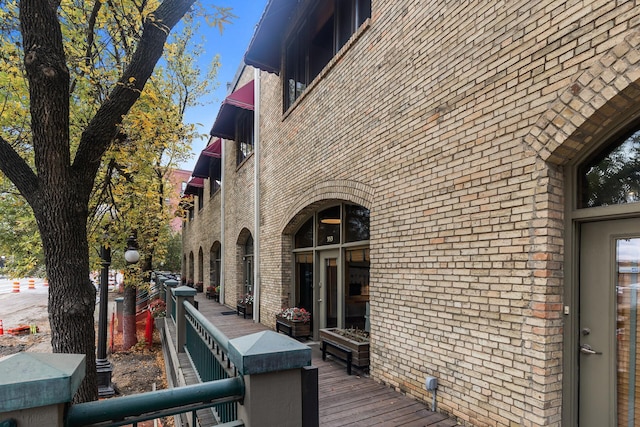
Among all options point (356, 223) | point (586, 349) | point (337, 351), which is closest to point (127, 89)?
point (356, 223)

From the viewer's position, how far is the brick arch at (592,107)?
104 inches

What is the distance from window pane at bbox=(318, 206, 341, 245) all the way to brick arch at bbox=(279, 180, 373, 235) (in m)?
0.21

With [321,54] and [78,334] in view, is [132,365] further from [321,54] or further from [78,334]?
[321,54]

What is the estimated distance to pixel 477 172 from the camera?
149 inches

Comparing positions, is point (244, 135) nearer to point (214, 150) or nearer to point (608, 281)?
point (214, 150)

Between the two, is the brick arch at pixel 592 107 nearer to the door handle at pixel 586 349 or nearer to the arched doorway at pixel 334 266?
the door handle at pixel 586 349

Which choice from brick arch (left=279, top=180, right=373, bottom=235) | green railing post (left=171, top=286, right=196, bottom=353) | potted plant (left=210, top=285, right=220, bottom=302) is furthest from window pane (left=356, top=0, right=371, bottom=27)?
potted plant (left=210, top=285, right=220, bottom=302)

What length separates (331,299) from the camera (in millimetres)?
7371

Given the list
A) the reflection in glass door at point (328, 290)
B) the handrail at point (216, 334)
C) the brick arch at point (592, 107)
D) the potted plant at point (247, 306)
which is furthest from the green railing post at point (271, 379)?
the potted plant at point (247, 306)

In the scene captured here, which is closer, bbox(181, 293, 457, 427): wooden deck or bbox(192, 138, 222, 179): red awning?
bbox(181, 293, 457, 427): wooden deck

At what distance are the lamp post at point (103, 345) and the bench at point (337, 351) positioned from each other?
490cm

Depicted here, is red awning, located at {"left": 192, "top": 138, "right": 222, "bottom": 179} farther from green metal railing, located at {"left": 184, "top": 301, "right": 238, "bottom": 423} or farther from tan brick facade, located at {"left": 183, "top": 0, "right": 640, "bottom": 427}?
green metal railing, located at {"left": 184, "top": 301, "right": 238, "bottom": 423}

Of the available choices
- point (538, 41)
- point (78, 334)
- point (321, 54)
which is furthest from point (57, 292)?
point (321, 54)

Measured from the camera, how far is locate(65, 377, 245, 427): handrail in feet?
5.33
